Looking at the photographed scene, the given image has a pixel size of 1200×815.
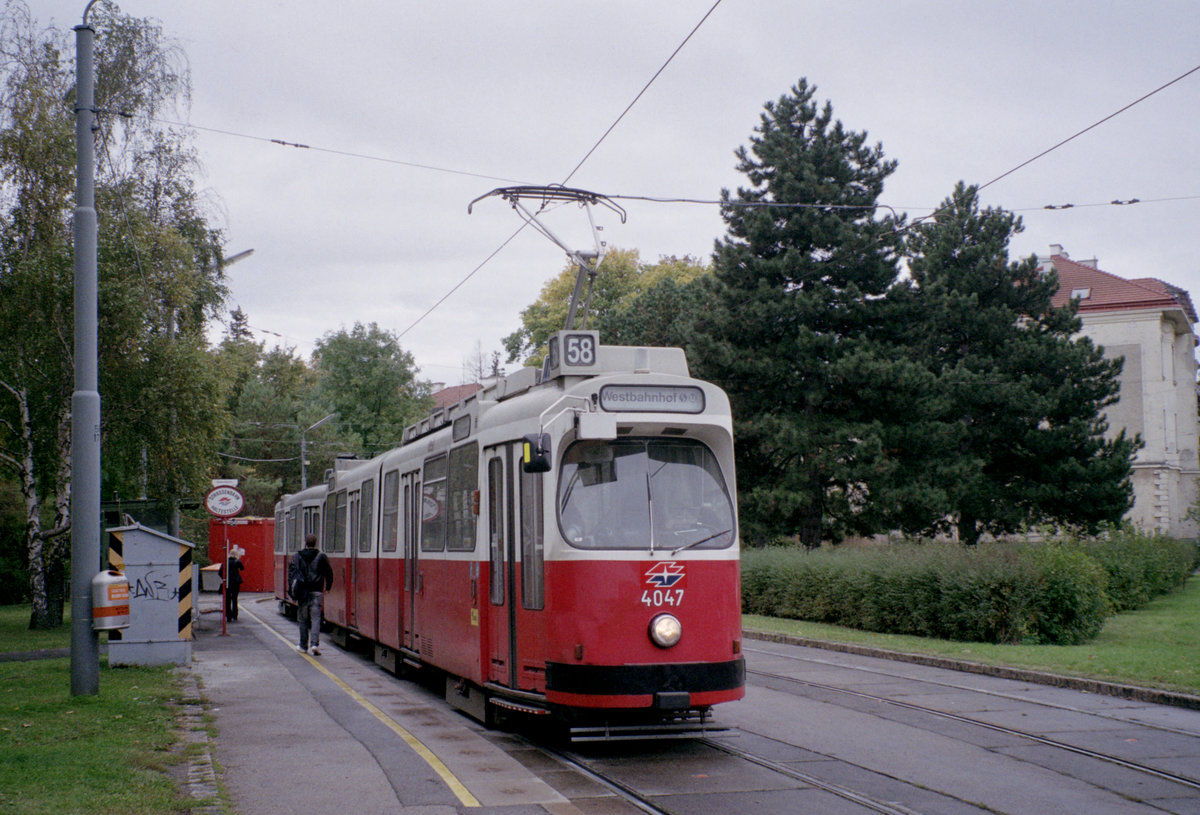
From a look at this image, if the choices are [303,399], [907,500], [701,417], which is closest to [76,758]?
[701,417]

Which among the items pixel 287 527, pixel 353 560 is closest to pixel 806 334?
pixel 287 527

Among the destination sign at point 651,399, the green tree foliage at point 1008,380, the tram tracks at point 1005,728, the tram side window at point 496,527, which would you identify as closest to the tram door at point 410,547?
the tram side window at point 496,527

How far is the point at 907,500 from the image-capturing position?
36.8 metres

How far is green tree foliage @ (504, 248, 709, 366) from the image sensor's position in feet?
213

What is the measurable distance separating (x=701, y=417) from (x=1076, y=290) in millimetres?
57615

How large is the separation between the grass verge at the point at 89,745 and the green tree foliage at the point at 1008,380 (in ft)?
99.6

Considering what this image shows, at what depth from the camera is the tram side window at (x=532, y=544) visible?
9664mm

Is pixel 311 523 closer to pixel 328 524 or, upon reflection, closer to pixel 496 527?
pixel 328 524

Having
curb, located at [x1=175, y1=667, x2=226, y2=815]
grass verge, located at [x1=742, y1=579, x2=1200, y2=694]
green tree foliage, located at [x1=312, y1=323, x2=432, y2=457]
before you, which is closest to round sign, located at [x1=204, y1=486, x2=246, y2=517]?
grass verge, located at [x1=742, y1=579, x2=1200, y2=694]

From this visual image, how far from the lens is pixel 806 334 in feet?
123

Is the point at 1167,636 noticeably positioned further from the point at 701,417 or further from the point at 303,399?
the point at 303,399

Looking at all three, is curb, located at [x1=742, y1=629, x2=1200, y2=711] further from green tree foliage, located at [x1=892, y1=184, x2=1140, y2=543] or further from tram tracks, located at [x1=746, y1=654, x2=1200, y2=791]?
green tree foliage, located at [x1=892, y1=184, x2=1140, y2=543]

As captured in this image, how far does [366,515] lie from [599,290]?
5066 cm

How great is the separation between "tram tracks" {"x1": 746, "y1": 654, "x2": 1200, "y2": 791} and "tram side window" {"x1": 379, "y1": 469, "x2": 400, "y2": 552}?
5.04 metres
